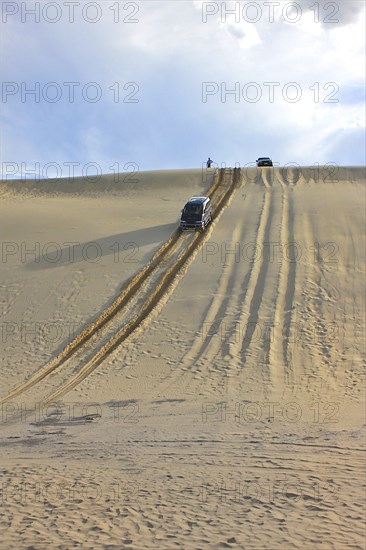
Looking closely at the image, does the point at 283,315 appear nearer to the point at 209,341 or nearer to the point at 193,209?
the point at 209,341

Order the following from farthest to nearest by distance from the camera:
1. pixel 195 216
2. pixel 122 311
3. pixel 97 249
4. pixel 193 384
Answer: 1. pixel 195 216
2. pixel 97 249
3. pixel 122 311
4. pixel 193 384

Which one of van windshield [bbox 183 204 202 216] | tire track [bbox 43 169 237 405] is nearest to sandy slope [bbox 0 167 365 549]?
tire track [bbox 43 169 237 405]

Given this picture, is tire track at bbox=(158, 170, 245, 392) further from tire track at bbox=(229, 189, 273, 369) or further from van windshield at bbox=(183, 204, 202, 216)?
van windshield at bbox=(183, 204, 202, 216)

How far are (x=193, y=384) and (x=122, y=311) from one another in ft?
16.7

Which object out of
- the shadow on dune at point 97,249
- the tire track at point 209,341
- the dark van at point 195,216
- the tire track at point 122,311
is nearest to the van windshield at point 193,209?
the dark van at point 195,216

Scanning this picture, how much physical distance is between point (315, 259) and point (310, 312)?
14.6 feet

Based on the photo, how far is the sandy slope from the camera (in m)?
5.37

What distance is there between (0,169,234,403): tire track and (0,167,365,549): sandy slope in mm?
166

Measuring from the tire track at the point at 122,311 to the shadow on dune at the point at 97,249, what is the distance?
0.87m

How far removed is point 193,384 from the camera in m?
11.0

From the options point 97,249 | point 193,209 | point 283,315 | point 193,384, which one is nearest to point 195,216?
point 193,209

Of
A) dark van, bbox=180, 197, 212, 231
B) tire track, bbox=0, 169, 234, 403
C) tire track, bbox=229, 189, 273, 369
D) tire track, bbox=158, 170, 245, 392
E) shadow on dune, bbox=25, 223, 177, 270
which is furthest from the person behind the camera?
dark van, bbox=180, 197, 212, 231

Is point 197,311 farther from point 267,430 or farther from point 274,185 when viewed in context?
point 274,185

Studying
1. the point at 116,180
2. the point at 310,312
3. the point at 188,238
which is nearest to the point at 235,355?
the point at 310,312
